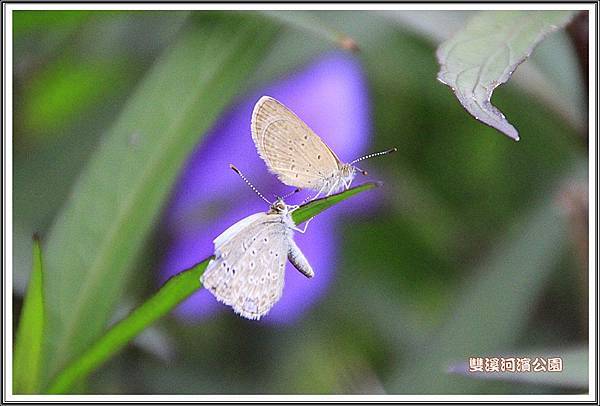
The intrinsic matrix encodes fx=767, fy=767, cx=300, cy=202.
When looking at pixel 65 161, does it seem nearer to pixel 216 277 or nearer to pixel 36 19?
pixel 36 19

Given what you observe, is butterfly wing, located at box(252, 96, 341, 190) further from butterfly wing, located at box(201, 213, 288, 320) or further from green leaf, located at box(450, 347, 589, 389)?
green leaf, located at box(450, 347, 589, 389)

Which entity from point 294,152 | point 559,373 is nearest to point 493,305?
point 559,373

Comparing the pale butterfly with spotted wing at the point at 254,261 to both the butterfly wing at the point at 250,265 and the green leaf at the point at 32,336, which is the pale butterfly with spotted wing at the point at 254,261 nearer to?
the butterfly wing at the point at 250,265

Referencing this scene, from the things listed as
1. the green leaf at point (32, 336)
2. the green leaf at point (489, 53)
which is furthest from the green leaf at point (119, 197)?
the green leaf at point (489, 53)

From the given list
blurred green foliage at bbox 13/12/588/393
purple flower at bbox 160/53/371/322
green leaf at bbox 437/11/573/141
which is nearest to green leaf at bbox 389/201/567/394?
blurred green foliage at bbox 13/12/588/393

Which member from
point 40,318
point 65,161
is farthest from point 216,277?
point 65,161

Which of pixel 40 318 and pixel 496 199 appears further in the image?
pixel 496 199

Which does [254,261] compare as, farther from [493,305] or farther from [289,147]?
[493,305]
